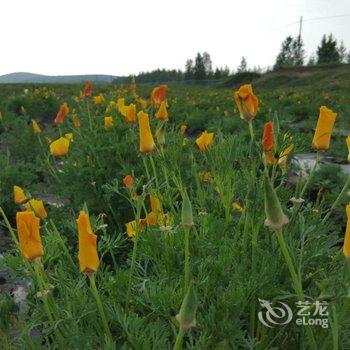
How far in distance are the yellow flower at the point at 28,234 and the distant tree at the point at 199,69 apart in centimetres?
7264

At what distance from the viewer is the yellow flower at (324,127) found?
61.8 inches

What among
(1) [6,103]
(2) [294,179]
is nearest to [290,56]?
(1) [6,103]

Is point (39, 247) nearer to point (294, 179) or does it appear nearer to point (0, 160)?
point (0, 160)

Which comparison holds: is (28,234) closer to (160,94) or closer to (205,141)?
(205,141)

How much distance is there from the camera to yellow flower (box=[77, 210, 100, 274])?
43.9 inches

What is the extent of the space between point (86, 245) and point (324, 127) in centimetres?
93

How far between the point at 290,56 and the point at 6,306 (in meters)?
68.8

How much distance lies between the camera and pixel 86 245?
116cm

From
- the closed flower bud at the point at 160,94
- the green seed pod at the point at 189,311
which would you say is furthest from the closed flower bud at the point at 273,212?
the closed flower bud at the point at 160,94

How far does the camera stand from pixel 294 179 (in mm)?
4559

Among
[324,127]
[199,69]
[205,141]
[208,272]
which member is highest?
[324,127]

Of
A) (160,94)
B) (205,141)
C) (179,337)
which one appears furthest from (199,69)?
(179,337)

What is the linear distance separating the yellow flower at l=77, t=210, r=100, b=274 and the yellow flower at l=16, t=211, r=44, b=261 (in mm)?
147

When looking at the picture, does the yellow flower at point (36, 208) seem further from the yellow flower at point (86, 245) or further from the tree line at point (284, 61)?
the tree line at point (284, 61)
